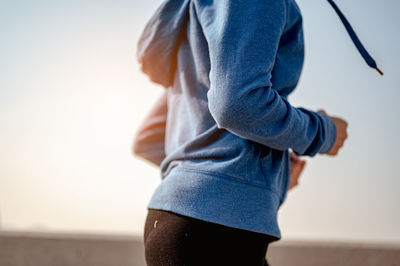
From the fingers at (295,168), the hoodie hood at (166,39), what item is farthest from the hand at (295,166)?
the hoodie hood at (166,39)

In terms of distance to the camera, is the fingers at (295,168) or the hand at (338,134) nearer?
the hand at (338,134)

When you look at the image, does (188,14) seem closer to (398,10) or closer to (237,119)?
(237,119)

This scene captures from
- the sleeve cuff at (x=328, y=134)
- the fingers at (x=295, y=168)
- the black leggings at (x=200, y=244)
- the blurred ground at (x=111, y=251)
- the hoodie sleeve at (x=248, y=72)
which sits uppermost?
the hoodie sleeve at (x=248, y=72)

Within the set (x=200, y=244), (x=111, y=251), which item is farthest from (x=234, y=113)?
(x=111, y=251)

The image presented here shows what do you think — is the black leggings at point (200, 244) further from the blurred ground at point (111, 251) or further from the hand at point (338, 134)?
the blurred ground at point (111, 251)

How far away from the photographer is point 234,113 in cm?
40

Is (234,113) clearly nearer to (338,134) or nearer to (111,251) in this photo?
(338,134)

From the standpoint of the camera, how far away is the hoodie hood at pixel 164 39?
555 millimetres

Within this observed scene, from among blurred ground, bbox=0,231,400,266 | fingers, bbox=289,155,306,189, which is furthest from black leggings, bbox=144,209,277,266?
blurred ground, bbox=0,231,400,266

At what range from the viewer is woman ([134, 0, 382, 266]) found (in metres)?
0.41

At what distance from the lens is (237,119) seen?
1.34 ft

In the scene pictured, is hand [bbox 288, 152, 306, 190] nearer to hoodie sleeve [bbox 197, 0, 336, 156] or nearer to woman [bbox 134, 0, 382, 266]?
woman [bbox 134, 0, 382, 266]

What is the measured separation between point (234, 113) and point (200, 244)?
169 mm

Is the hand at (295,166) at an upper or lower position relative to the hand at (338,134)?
lower
